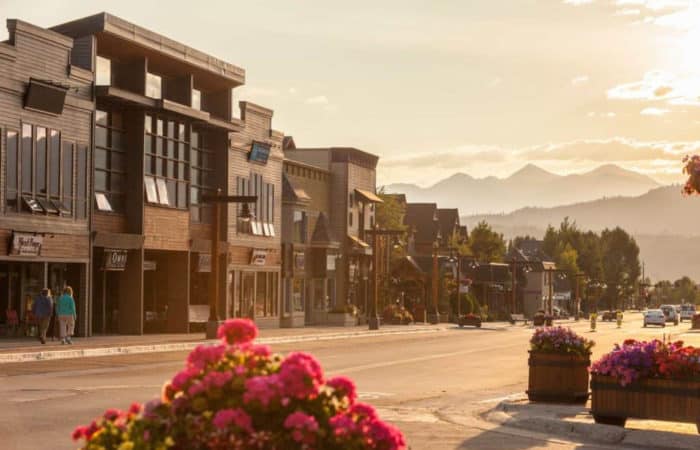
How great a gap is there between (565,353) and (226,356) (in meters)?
13.1

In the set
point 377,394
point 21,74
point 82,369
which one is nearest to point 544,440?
point 377,394

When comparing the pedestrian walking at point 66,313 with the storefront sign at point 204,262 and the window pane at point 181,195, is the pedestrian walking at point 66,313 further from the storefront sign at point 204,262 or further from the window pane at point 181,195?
the storefront sign at point 204,262

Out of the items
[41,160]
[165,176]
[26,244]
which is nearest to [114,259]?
[165,176]

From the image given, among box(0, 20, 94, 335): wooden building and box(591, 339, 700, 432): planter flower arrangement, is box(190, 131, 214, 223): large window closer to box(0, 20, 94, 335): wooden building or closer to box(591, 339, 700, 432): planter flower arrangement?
box(0, 20, 94, 335): wooden building

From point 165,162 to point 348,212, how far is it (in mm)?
30751

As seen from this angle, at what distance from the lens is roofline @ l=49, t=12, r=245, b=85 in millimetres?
43875

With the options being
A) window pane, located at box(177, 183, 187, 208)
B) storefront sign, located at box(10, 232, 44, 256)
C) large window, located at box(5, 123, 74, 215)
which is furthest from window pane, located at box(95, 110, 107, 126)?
storefront sign, located at box(10, 232, 44, 256)

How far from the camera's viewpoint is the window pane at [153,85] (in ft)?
→ 164

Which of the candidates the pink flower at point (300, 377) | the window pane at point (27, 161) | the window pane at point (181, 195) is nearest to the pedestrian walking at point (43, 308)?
the window pane at point (27, 161)

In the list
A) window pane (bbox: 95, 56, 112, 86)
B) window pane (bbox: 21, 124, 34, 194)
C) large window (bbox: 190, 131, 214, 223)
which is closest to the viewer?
window pane (bbox: 21, 124, 34, 194)

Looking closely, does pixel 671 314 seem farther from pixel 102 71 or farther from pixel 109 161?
pixel 102 71

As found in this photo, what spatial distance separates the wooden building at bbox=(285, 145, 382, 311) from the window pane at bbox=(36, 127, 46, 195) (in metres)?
37.8

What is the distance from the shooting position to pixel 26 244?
1567 inches

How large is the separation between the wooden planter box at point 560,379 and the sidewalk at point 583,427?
207mm
